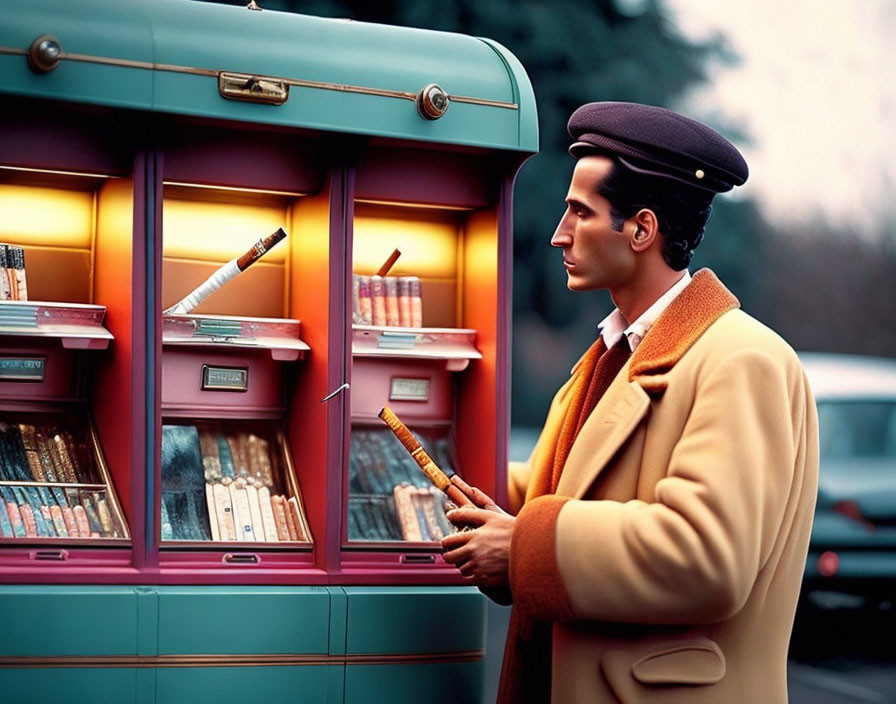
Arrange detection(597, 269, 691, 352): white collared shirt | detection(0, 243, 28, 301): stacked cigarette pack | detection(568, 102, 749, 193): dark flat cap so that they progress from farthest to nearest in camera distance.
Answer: detection(0, 243, 28, 301): stacked cigarette pack, detection(597, 269, 691, 352): white collared shirt, detection(568, 102, 749, 193): dark flat cap

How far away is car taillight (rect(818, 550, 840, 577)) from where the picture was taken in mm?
8781

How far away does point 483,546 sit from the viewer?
325 cm

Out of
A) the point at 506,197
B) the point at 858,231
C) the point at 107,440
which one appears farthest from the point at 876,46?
the point at 107,440

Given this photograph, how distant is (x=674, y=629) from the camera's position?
121 inches

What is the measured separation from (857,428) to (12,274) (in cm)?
692

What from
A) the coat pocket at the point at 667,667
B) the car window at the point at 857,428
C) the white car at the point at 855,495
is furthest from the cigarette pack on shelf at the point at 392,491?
the car window at the point at 857,428

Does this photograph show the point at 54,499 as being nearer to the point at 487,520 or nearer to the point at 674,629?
the point at 487,520

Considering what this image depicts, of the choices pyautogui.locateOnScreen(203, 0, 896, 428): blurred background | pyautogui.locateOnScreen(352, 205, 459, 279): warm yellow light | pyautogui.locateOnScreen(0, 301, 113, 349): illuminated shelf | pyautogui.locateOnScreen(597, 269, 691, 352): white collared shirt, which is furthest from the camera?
pyautogui.locateOnScreen(203, 0, 896, 428): blurred background

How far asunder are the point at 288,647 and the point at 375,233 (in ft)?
4.98

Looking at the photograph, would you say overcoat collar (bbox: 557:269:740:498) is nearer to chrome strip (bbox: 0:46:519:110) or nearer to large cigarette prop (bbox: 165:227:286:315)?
chrome strip (bbox: 0:46:519:110)

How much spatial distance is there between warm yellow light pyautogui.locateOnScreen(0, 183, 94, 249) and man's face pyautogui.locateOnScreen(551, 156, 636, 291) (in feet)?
6.25

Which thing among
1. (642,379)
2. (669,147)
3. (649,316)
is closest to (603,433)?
(642,379)

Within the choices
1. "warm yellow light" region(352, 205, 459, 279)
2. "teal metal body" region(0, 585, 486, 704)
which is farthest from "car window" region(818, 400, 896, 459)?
"teal metal body" region(0, 585, 486, 704)

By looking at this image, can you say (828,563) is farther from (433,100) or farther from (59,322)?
(59,322)
